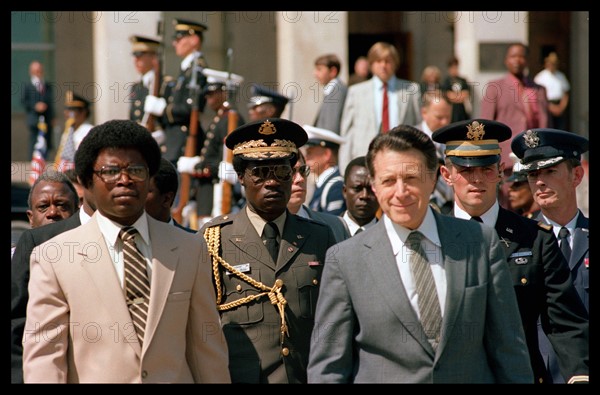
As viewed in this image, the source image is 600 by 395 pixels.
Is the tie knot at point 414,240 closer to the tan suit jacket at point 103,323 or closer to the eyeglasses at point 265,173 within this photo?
the tan suit jacket at point 103,323

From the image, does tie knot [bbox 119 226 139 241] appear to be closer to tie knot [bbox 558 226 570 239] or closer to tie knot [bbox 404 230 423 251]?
tie knot [bbox 404 230 423 251]

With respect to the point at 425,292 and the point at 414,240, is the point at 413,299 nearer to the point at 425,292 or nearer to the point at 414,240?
the point at 425,292

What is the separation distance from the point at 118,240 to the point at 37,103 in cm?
1428

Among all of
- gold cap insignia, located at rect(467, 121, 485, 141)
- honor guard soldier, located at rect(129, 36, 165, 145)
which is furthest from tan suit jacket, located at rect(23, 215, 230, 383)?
honor guard soldier, located at rect(129, 36, 165, 145)

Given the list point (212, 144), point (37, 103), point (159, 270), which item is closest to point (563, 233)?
point (159, 270)

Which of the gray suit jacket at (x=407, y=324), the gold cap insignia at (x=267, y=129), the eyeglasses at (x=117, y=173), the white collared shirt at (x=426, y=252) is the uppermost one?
the gold cap insignia at (x=267, y=129)

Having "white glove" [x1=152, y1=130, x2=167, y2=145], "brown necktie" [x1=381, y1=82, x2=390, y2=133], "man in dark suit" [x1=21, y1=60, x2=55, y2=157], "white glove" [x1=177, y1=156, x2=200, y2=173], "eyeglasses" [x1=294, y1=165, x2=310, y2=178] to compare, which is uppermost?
Result: "man in dark suit" [x1=21, y1=60, x2=55, y2=157]

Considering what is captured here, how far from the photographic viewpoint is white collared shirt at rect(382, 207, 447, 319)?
5.76 m

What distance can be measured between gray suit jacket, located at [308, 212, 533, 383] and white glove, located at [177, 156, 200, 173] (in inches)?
321

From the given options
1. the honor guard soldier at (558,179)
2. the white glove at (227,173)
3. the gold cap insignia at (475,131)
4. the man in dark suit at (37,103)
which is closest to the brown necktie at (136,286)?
the gold cap insignia at (475,131)

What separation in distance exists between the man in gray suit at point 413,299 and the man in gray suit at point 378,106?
762 centimetres

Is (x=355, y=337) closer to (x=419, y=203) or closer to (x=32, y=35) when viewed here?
(x=419, y=203)

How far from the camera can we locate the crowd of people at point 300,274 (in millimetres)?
5691
